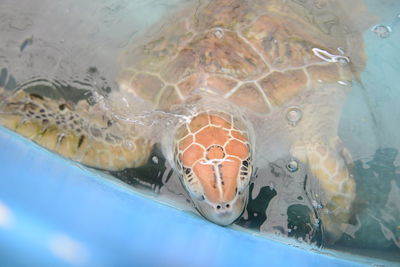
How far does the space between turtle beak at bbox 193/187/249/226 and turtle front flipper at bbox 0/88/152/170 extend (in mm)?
479

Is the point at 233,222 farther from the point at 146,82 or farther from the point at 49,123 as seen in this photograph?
the point at 49,123

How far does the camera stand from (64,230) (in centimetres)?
132

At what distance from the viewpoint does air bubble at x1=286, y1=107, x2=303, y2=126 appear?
2.09 metres

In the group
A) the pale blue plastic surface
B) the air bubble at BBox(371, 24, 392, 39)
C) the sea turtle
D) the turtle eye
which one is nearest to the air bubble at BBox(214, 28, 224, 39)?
the sea turtle

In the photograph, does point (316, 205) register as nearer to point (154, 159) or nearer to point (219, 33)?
point (154, 159)

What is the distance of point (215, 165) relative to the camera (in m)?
1.63

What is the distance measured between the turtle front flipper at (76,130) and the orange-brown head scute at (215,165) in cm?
32

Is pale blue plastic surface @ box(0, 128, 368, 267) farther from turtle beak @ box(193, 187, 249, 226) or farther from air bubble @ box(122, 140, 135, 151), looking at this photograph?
air bubble @ box(122, 140, 135, 151)

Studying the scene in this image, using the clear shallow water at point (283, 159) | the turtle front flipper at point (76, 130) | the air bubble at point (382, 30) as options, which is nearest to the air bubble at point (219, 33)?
A: the clear shallow water at point (283, 159)

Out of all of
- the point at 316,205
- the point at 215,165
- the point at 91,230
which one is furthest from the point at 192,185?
the point at 316,205

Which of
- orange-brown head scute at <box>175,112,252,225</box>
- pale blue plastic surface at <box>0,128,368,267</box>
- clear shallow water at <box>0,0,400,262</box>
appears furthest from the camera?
clear shallow water at <box>0,0,400,262</box>

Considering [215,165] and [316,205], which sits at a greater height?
[215,165]

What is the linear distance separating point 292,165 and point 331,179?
0.20 meters

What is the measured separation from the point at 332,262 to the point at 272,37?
1237 mm
